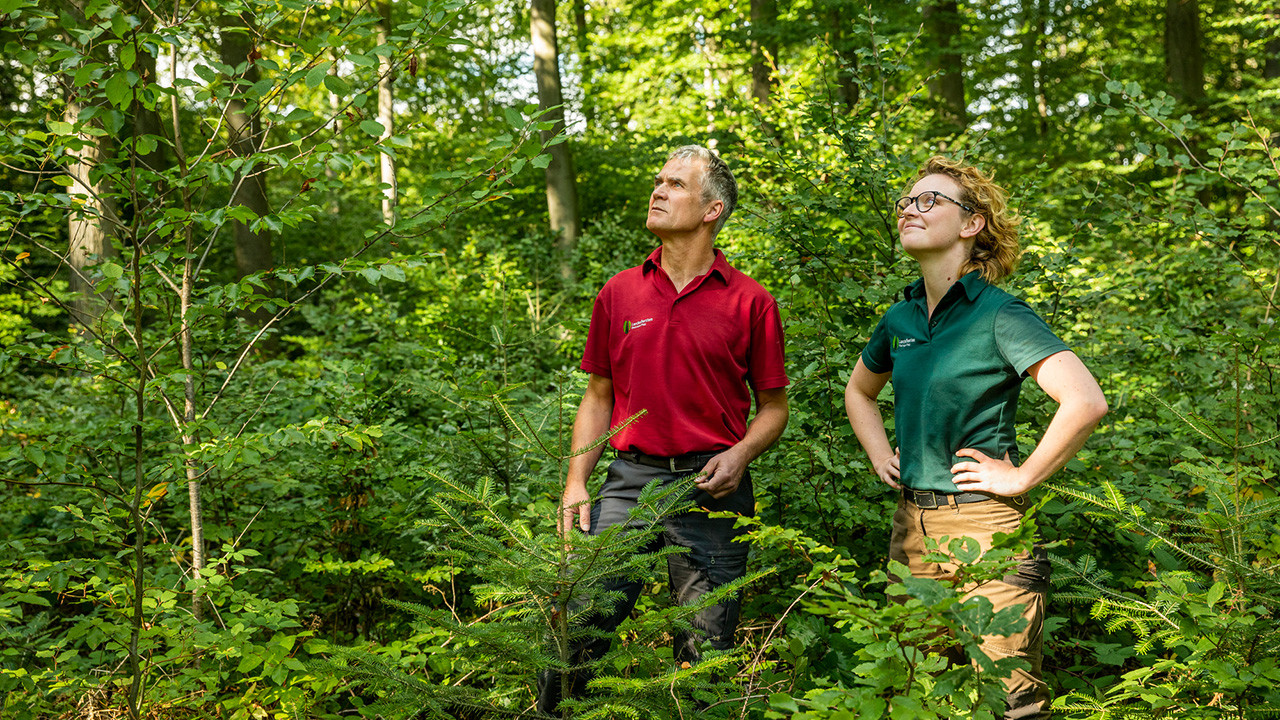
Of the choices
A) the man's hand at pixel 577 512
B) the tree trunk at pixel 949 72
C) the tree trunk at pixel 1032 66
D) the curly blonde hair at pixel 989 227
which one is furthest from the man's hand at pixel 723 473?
the tree trunk at pixel 1032 66

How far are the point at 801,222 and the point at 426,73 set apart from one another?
52.6ft

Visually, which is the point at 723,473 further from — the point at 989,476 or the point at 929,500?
the point at 989,476

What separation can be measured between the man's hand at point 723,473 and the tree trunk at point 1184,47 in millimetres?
13841

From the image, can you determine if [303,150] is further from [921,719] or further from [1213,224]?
[1213,224]

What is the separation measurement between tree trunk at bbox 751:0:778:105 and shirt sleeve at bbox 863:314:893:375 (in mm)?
8863

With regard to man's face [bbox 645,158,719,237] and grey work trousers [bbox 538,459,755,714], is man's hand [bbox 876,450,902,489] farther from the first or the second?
man's face [bbox 645,158,719,237]

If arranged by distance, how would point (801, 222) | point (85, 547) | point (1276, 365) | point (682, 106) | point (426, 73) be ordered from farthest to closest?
point (426, 73) → point (682, 106) → point (85, 547) → point (801, 222) → point (1276, 365)

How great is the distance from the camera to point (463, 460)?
3.92 meters

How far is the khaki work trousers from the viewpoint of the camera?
7.21 ft

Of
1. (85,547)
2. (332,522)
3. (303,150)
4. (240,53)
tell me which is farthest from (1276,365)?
(240,53)

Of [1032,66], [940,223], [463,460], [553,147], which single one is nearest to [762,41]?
[553,147]

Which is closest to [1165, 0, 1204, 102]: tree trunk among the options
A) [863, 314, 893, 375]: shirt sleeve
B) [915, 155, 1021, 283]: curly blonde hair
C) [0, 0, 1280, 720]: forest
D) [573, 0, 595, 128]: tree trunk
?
[0, 0, 1280, 720]: forest

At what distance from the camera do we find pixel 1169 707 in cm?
218

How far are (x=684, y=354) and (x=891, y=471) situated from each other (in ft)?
2.56
